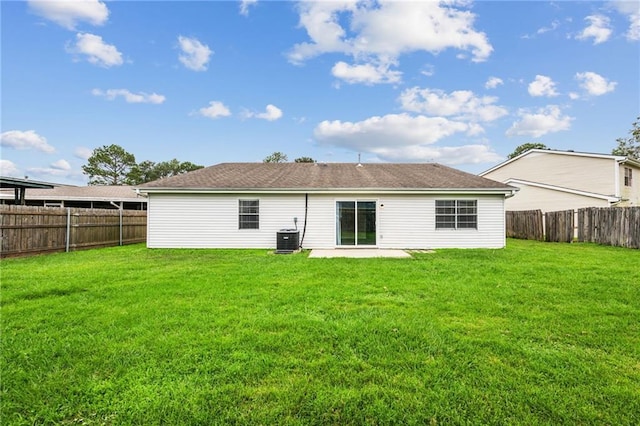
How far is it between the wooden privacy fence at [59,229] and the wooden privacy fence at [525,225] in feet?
62.1

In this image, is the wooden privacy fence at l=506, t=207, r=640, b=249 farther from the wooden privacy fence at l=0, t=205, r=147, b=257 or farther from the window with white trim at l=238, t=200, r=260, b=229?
the wooden privacy fence at l=0, t=205, r=147, b=257

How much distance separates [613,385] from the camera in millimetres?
2469

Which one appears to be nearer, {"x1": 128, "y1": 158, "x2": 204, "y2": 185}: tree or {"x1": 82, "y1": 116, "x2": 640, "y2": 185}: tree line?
{"x1": 82, "y1": 116, "x2": 640, "y2": 185}: tree line

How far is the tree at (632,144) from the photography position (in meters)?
32.6

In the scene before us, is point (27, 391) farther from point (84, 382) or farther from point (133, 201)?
point (133, 201)

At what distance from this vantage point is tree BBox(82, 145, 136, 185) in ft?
136

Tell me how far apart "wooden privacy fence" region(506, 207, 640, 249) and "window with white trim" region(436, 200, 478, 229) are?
499 cm

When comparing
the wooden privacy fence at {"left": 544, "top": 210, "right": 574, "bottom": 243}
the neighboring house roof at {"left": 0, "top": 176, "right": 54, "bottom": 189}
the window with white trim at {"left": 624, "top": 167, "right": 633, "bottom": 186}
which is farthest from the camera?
the window with white trim at {"left": 624, "top": 167, "right": 633, "bottom": 186}

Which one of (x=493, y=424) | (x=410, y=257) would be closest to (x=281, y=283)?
(x=493, y=424)

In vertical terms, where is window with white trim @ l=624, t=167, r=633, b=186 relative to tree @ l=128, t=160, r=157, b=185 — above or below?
below

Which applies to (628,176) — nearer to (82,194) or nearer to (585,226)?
(585,226)

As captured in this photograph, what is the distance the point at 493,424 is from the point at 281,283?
14.0ft

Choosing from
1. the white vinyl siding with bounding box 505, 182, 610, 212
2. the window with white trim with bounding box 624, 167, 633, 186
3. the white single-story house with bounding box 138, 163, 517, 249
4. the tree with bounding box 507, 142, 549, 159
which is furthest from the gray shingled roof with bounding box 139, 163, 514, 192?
the tree with bounding box 507, 142, 549, 159

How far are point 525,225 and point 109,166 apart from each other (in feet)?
158
